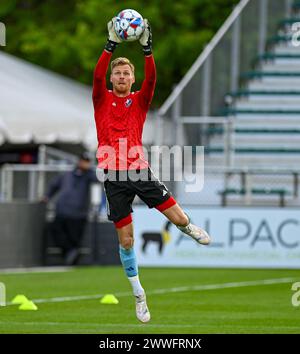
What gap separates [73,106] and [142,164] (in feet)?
66.3

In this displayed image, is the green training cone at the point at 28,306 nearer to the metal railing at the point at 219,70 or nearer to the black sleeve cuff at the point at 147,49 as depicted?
Answer: the black sleeve cuff at the point at 147,49

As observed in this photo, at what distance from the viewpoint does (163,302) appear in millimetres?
15609

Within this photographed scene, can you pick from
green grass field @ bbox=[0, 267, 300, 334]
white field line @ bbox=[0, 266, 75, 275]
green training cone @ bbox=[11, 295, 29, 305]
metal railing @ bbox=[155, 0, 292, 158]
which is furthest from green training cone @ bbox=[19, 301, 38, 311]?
metal railing @ bbox=[155, 0, 292, 158]

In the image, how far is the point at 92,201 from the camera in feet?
82.7

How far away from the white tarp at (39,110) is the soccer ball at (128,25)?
17920 millimetres

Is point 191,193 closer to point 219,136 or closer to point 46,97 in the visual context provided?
point 219,136

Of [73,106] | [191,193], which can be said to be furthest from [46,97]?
[191,193]

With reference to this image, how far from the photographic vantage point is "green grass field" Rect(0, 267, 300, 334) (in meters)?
12.4

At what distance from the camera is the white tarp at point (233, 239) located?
22719mm

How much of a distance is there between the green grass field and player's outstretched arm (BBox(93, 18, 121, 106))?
2.33 metres
